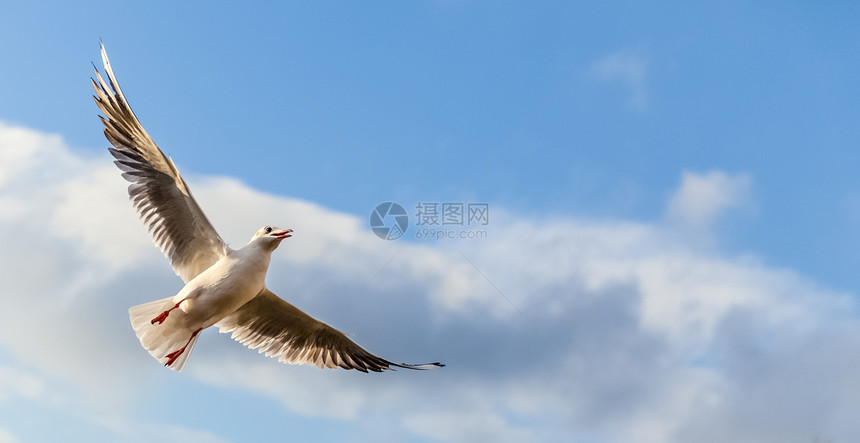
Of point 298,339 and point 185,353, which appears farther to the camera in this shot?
point 298,339

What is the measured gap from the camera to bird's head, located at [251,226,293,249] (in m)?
9.80

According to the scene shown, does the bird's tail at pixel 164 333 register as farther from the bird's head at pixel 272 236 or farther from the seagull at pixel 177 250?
the bird's head at pixel 272 236

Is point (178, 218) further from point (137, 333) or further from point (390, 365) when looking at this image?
point (390, 365)

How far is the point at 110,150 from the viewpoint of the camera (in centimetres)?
1006

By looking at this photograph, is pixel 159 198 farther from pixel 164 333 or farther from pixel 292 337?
pixel 292 337

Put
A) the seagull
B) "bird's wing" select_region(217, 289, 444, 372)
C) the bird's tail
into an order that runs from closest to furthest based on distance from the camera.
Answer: the seagull < the bird's tail < "bird's wing" select_region(217, 289, 444, 372)

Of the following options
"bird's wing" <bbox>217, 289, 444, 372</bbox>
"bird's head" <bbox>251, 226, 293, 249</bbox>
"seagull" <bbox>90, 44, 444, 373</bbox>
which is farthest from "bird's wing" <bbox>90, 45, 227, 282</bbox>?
"bird's wing" <bbox>217, 289, 444, 372</bbox>

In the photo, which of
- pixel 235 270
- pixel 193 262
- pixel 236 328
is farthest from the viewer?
pixel 236 328

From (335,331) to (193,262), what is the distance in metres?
2.12

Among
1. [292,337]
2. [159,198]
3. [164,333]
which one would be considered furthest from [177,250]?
[292,337]

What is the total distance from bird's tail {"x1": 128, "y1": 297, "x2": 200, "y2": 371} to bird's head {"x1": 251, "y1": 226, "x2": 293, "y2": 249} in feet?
Result: 4.13

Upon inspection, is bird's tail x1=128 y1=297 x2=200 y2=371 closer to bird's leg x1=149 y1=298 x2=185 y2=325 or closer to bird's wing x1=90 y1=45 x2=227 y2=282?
bird's leg x1=149 y1=298 x2=185 y2=325

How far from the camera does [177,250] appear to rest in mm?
10234

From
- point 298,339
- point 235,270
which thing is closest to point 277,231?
point 235,270
